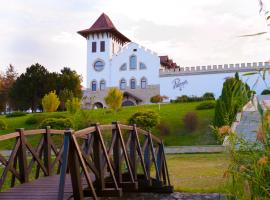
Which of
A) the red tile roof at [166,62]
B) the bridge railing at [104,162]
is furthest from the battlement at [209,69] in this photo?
the bridge railing at [104,162]

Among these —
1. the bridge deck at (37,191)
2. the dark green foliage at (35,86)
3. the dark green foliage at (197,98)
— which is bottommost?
the bridge deck at (37,191)

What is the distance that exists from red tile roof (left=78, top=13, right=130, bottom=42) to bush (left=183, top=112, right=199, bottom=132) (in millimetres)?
29528

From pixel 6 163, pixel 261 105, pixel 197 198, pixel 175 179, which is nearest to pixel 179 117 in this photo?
pixel 175 179

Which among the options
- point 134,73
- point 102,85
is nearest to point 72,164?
point 134,73

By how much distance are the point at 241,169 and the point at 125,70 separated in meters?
Result: 53.2

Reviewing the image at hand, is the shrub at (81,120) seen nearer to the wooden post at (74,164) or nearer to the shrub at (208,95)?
the shrub at (208,95)

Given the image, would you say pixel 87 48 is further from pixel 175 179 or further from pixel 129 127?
pixel 129 127

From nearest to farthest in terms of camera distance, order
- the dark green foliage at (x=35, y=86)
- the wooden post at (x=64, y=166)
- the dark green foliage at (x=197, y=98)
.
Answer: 1. the wooden post at (x=64, y=166)
2. the dark green foliage at (x=197, y=98)
3. the dark green foliage at (x=35, y=86)

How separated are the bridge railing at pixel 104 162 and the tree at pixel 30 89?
4080 centimetres

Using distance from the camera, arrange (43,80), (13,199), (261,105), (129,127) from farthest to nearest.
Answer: (43,80) < (129,127) < (13,199) < (261,105)

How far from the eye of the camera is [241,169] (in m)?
3.06

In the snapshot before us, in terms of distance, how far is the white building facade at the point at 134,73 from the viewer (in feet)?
169

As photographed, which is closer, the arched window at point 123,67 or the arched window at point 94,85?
the arched window at point 123,67

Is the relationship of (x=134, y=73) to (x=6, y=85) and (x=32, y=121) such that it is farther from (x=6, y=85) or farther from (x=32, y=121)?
(x=32, y=121)
